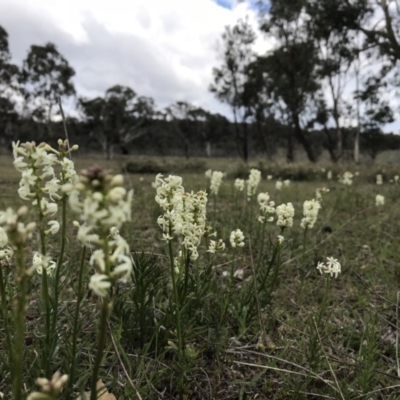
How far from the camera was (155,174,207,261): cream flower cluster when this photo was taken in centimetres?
159

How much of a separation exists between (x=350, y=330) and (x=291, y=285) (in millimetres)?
917

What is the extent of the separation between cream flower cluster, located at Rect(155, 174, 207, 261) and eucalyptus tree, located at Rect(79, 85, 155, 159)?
51.0 m

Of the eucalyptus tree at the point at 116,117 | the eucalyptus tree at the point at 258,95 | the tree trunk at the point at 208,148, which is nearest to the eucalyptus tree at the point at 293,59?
the eucalyptus tree at the point at 258,95

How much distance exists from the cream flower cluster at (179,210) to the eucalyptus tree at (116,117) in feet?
167

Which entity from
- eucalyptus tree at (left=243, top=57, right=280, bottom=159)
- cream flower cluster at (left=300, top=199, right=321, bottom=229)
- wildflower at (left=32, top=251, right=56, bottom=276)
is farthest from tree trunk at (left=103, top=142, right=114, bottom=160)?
wildflower at (left=32, top=251, right=56, bottom=276)

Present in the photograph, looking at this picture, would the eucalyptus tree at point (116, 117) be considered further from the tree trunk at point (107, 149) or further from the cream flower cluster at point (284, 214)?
the cream flower cluster at point (284, 214)

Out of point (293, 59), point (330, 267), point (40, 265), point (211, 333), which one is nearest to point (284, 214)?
point (330, 267)

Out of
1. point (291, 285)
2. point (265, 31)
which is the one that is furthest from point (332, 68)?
point (291, 285)

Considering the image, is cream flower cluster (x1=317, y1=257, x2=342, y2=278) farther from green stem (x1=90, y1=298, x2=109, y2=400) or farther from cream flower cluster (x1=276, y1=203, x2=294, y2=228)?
green stem (x1=90, y1=298, x2=109, y2=400)

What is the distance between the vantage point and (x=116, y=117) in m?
53.9

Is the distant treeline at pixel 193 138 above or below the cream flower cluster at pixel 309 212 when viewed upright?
above

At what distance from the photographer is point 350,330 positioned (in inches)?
101

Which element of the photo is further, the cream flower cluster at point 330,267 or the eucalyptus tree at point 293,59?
the eucalyptus tree at point 293,59

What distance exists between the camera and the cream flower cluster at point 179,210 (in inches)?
62.7
